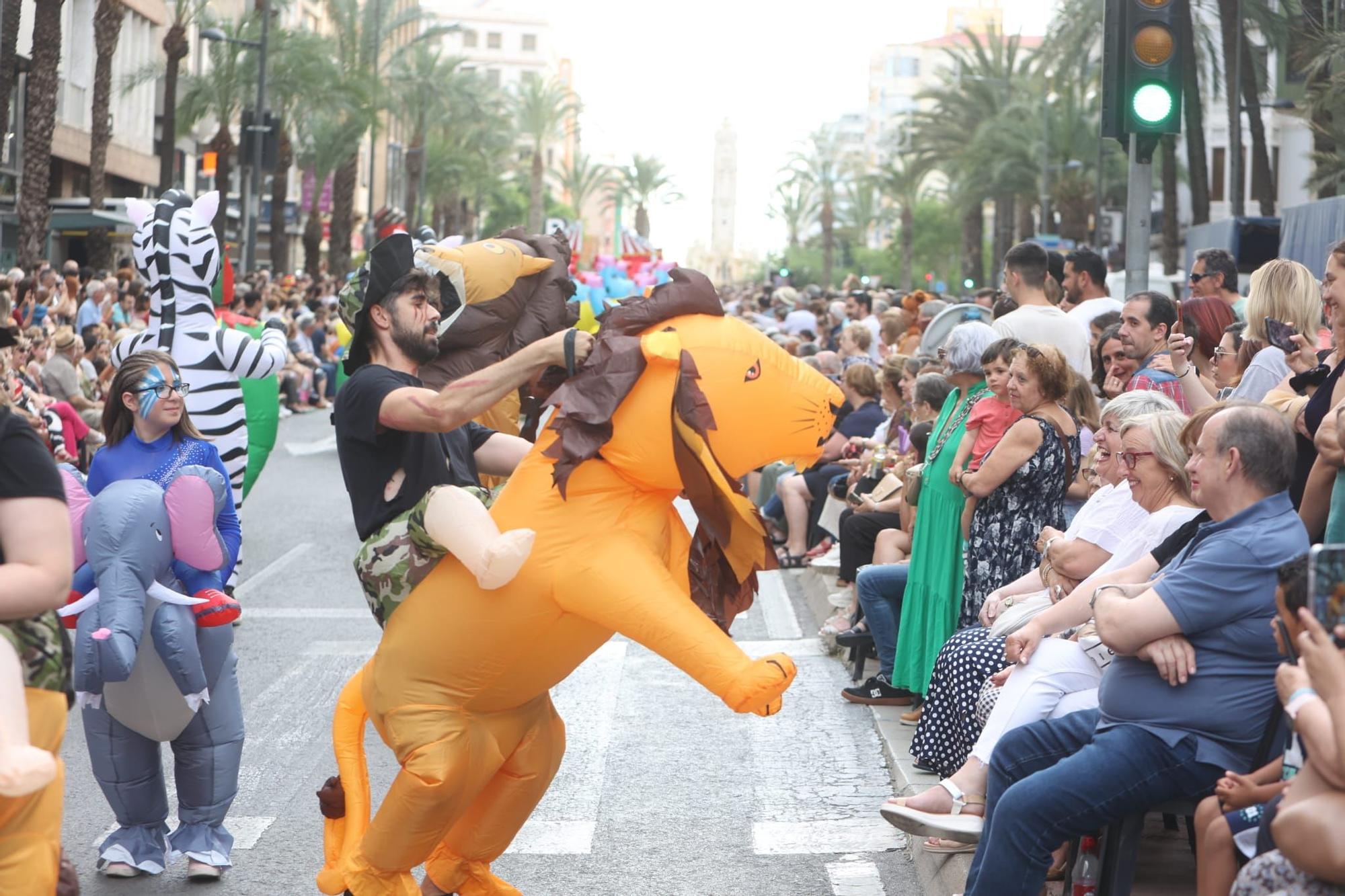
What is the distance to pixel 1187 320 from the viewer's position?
8.58 m

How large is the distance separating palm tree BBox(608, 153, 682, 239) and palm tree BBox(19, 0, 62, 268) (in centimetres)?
6539

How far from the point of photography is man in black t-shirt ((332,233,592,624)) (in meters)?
A: 4.77

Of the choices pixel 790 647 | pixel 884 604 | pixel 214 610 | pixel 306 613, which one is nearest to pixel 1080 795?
pixel 214 610

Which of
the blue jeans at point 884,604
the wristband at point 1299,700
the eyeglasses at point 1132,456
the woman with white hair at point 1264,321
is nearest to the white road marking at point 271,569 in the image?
the blue jeans at point 884,604

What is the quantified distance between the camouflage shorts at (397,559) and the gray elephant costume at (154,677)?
1155mm

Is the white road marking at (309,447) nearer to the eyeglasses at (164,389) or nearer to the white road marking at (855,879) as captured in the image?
the eyeglasses at (164,389)

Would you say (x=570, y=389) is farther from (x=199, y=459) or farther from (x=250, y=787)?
(x=250, y=787)

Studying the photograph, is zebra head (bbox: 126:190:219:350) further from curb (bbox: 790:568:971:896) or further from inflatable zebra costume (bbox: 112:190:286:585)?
curb (bbox: 790:568:971:896)

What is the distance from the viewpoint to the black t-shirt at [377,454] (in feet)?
16.6

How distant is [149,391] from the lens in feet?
21.5

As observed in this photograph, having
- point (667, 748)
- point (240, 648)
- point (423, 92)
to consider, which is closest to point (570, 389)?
point (667, 748)

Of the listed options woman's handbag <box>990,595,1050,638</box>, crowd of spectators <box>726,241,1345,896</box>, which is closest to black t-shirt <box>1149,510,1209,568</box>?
crowd of spectators <box>726,241,1345,896</box>

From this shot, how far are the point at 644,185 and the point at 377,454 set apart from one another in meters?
89.3

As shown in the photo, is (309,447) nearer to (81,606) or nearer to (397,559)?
(81,606)
